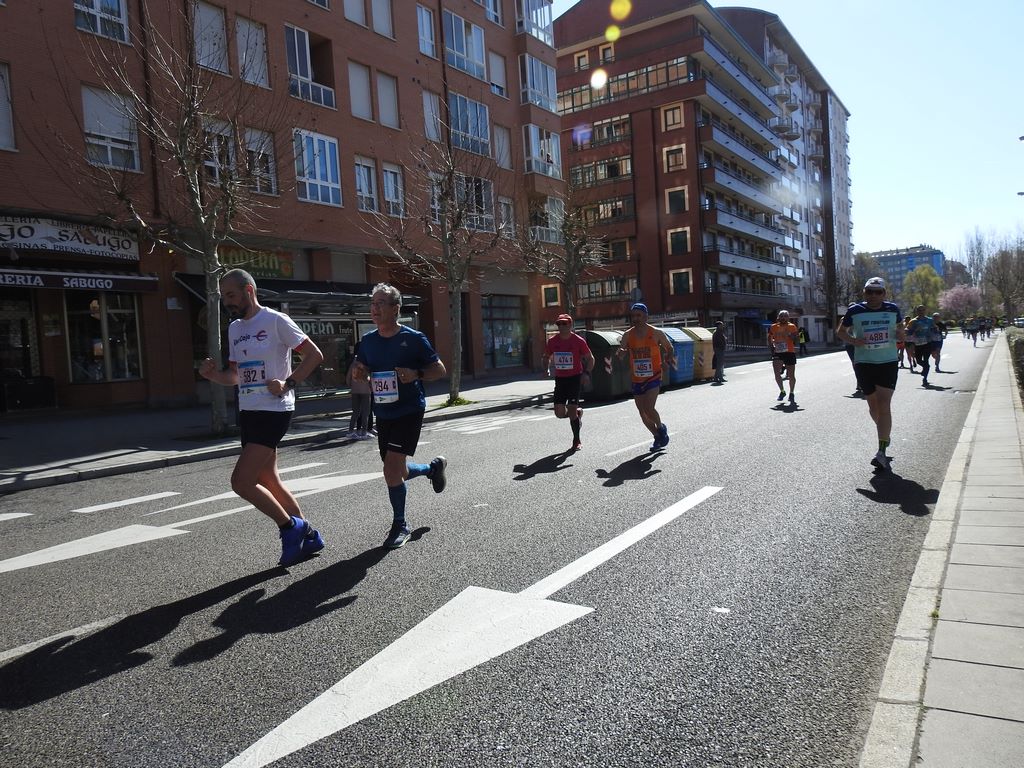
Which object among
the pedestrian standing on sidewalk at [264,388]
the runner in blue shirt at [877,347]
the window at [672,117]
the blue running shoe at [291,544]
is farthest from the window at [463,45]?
the blue running shoe at [291,544]

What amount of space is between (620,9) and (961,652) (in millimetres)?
59858

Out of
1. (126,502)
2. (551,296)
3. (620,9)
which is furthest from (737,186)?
(126,502)

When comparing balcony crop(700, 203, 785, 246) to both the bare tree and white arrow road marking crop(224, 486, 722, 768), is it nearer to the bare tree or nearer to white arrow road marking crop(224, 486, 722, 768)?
the bare tree

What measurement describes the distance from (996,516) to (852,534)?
90 centimetres

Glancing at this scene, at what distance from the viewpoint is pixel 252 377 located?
16.1ft

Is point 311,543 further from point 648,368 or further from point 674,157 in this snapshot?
point 674,157

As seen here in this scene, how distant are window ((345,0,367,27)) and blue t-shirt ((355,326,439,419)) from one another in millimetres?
22747

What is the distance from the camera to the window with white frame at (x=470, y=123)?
28656mm

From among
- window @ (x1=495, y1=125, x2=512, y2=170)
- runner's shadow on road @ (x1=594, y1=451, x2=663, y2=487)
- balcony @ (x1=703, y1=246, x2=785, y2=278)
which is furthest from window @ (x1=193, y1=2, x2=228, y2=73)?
balcony @ (x1=703, y1=246, x2=785, y2=278)

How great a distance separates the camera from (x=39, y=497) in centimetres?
881

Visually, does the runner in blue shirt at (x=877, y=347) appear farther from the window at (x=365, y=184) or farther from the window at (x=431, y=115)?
the window at (x=431, y=115)

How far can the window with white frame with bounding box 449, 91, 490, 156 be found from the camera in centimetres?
2866

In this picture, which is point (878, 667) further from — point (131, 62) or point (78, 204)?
point (131, 62)

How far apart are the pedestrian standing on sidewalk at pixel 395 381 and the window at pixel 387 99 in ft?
72.1
